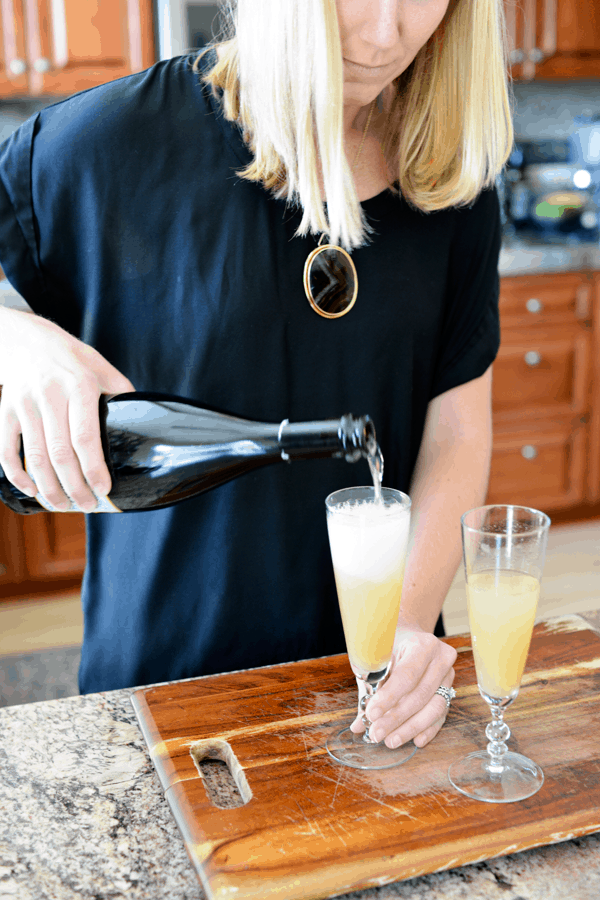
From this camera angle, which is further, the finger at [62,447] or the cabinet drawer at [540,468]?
the cabinet drawer at [540,468]

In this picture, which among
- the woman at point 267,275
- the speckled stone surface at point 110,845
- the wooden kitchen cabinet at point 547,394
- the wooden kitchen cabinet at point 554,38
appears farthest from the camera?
the wooden kitchen cabinet at point 554,38

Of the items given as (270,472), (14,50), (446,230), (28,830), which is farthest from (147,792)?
(14,50)

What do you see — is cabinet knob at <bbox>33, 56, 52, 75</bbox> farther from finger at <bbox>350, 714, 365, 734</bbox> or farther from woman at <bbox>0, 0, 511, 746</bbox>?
finger at <bbox>350, 714, 365, 734</bbox>

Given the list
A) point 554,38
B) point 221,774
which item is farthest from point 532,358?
point 221,774

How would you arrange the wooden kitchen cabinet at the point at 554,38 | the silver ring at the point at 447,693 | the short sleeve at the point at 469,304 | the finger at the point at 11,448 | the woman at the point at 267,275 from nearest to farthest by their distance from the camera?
the finger at the point at 11,448, the silver ring at the point at 447,693, the woman at the point at 267,275, the short sleeve at the point at 469,304, the wooden kitchen cabinet at the point at 554,38

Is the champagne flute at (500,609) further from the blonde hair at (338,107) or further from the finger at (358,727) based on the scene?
the blonde hair at (338,107)

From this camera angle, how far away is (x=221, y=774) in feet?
2.47

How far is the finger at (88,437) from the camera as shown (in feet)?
2.24

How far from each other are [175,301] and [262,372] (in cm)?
13

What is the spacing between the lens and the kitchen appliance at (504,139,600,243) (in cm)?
331

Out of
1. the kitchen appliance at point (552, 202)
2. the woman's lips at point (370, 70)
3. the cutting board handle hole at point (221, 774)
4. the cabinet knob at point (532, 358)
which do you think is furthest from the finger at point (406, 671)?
the kitchen appliance at point (552, 202)

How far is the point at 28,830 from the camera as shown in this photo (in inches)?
25.8

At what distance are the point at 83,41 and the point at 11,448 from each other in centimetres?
247

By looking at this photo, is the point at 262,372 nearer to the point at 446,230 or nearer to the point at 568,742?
the point at 446,230
